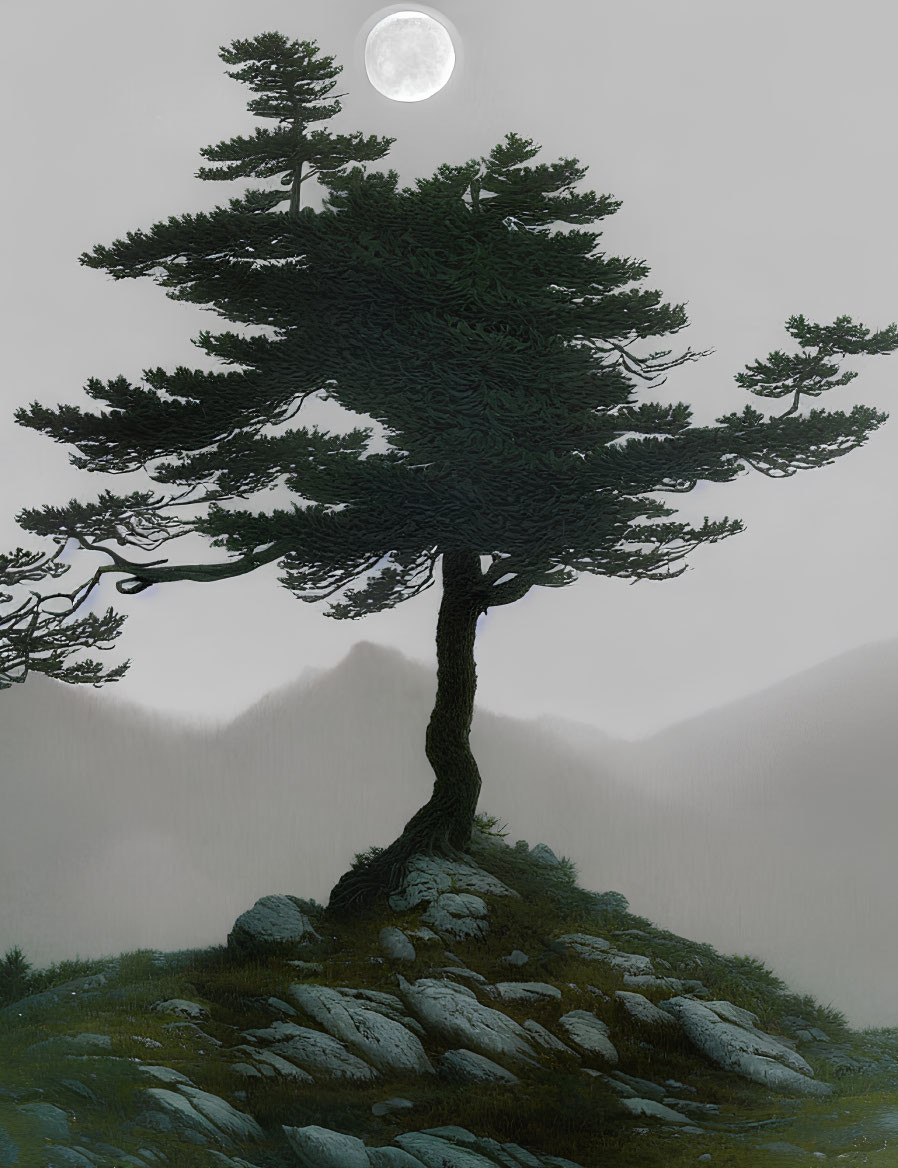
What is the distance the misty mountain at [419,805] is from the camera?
5.87 metres

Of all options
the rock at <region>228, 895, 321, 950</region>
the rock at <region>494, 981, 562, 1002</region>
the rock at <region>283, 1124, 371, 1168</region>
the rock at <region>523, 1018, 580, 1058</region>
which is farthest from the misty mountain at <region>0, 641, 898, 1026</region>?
the rock at <region>283, 1124, 371, 1168</region>

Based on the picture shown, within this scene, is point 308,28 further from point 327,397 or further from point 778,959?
point 778,959

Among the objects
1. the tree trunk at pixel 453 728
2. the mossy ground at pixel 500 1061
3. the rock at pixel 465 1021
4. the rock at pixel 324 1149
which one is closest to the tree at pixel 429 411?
the tree trunk at pixel 453 728

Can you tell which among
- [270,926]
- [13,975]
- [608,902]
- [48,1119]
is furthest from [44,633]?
[608,902]

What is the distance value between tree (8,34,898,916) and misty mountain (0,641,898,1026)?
374 millimetres

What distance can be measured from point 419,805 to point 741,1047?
2.30m

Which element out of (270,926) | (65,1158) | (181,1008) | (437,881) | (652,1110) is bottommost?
(65,1158)

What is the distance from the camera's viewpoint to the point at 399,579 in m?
6.15

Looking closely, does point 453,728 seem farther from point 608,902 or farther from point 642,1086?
point 642,1086

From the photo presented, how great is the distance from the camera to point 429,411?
5.30m

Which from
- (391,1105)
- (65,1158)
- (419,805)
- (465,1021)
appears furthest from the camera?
(419,805)

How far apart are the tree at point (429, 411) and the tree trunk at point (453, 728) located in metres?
0.01

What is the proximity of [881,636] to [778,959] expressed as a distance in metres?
2.15

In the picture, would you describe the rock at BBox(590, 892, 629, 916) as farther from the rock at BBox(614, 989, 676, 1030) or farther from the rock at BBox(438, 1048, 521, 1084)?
the rock at BBox(438, 1048, 521, 1084)
